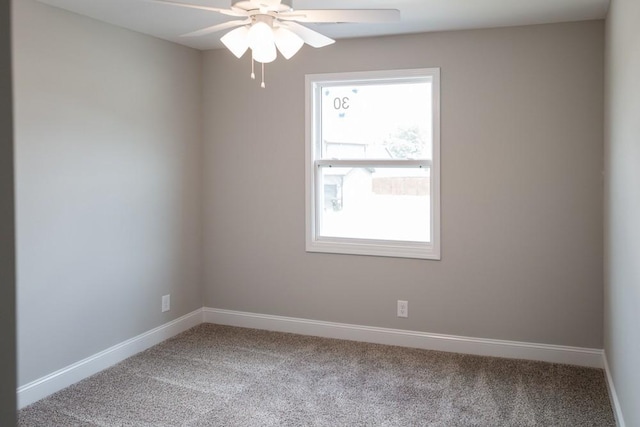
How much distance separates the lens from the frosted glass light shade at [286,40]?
2655mm

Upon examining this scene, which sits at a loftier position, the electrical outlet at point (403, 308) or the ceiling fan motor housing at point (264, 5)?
the ceiling fan motor housing at point (264, 5)

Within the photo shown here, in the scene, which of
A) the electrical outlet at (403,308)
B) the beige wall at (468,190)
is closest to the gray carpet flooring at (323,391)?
the electrical outlet at (403,308)

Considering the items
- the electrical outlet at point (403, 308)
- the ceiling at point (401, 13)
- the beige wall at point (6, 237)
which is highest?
the ceiling at point (401, 13)

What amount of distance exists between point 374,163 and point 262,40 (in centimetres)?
195

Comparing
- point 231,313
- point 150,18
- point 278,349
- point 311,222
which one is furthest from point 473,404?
point 150,18

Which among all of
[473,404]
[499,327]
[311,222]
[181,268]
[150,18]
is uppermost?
[150,18]

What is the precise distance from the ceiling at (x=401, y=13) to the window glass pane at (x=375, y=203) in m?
1.05

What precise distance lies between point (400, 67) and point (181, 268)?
2359mm

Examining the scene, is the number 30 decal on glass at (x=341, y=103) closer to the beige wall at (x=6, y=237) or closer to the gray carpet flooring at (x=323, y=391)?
the gray carpet flooring at (x=323, y=391)

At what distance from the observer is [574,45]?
3.70m

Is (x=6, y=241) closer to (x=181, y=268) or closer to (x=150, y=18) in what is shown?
(x=150, y=18)

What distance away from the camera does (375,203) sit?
4.37 m

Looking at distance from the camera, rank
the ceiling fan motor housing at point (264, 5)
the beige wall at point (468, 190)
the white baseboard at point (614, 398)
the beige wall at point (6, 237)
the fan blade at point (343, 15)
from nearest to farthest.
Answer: the beige wall at point (6, 237) < the ceiling fan motor housing at point (264, 5) < the fan blade at point (343, 15) < the white baseboard at point (614, 398) < the beige wall at point (468, 190)

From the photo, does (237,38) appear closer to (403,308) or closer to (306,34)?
(306,34)
